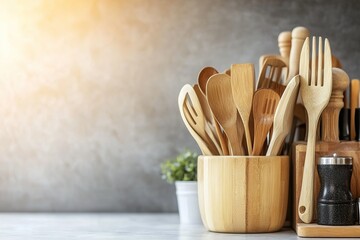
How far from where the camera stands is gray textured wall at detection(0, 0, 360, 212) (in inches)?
73.5

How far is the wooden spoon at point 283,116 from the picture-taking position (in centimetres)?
143

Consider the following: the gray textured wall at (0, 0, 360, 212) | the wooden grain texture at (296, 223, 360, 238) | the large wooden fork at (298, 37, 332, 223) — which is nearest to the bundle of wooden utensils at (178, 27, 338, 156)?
the large wooden fork at (298, 37, 332, 223)

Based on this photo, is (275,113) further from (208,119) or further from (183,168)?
(183,168)

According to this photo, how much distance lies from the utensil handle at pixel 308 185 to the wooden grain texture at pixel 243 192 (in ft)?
0.17

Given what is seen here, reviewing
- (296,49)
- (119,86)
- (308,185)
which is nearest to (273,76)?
(296,49)

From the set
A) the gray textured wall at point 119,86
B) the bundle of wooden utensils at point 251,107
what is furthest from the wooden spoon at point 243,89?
the gray textured wall at point 119,86

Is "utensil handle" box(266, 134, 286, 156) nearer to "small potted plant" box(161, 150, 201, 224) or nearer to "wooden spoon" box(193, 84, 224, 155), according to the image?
"wooden spoon" box(193, 84, 224, 155)

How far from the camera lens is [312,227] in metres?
1.38

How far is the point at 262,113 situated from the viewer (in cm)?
148

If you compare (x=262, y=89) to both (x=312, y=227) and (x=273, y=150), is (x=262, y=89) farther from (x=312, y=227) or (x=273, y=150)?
(x=312, y=227)

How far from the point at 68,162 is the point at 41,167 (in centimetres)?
7

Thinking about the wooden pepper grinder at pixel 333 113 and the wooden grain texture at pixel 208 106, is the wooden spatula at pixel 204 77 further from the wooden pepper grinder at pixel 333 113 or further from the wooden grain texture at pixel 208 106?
the wooden pepper grinder at pixel 333 113

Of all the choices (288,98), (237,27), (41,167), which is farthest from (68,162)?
(288,98)

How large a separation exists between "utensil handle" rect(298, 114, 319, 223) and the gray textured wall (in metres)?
0.49
